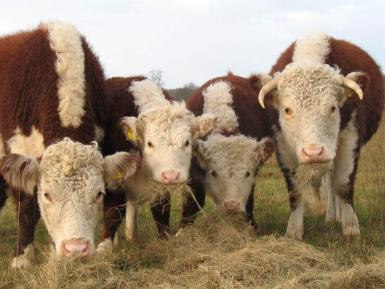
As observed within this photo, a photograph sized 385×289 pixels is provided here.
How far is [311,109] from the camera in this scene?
6574 millimetres

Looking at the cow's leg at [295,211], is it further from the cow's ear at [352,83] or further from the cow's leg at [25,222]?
the cow's leg at [25,222]

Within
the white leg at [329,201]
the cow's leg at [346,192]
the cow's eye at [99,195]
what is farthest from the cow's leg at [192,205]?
the white leg at [329,201]

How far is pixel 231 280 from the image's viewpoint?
4.71 m

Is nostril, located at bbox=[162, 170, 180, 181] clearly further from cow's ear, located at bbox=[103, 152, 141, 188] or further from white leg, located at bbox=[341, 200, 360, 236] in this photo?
white leg, located at bbox=[341, 200, 360, 236]

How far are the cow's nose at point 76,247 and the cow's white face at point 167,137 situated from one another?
1270 mm

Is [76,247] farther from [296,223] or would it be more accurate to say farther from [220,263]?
[296,223]

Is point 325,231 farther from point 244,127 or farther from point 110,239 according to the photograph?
point 110,239

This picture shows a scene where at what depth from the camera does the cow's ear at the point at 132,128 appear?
658 cm

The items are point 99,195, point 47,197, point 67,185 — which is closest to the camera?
point 67,185

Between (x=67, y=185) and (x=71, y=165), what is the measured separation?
0.60ft

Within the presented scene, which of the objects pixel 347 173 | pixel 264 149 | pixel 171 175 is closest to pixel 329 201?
pixel 347 173

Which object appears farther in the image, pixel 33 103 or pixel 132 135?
pixel 132 135

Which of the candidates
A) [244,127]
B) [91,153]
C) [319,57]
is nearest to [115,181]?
[91,153]

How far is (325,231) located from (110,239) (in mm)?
2767
